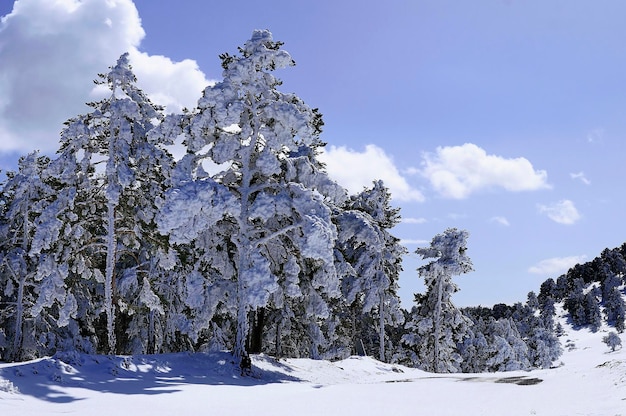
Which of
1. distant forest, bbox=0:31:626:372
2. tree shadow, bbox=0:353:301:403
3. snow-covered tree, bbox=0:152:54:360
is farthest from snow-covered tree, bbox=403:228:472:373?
snow-covered tree, bbox=0:152:54:360

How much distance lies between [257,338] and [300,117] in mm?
10980

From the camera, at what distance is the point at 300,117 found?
20.4 m

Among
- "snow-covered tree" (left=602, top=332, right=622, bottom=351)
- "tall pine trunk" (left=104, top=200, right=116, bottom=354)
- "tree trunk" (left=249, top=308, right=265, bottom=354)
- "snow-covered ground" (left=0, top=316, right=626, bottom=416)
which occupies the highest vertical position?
"tall pine trunk" (left=104, top=200, right=116, bottom=354)

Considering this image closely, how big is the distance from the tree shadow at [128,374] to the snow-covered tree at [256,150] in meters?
1.45

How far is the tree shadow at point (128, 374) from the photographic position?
36.6 ft

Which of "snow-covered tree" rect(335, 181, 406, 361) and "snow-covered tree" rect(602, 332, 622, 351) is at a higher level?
"snow-covered tree" rect(335, 181, 406, 361)

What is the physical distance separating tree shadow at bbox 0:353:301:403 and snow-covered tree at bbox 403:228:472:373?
19599 mm

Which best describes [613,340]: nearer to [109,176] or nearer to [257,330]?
[257,330]

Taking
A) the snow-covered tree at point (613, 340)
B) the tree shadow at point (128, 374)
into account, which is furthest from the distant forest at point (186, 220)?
the snow-covered tree at point (613, 340)

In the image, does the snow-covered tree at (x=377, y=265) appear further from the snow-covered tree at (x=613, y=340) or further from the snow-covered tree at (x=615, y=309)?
the snow-covered tree at (x=615, y=309)

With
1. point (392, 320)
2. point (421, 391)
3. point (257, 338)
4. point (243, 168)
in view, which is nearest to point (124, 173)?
point (243, 168)

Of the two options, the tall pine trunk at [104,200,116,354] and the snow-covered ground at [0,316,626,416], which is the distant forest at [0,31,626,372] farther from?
the snow-covered ground at [0,316,626,416]

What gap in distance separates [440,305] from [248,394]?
94.0ft

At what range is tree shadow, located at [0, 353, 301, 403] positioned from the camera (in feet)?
36.6
